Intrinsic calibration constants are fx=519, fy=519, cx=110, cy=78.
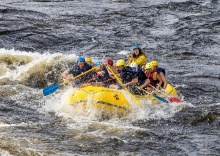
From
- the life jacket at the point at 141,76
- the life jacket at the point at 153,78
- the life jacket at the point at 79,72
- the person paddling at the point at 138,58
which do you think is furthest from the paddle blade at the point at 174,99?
the life jacket at the point at 79,72

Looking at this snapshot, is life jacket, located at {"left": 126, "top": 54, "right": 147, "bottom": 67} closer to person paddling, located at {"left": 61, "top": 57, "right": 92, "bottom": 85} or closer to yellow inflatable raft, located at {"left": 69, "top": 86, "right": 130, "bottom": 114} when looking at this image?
person paddling, located at {"left": 61, "top": 57, "right": 92, "bottom": 85}

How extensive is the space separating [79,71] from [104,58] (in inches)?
204

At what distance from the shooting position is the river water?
11.6 m

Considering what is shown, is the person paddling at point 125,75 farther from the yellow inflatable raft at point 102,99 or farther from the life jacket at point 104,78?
the yellow inflatable raft at point 102,99

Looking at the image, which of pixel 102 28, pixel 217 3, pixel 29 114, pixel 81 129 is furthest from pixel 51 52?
pixel 217 3

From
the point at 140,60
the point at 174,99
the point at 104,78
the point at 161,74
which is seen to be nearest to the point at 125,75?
the point at 104,78

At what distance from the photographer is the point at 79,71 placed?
47.8 ft

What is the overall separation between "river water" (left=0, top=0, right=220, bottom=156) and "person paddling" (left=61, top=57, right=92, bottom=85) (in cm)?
72

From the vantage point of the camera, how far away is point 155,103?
14.2m

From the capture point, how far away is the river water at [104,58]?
1159 cm

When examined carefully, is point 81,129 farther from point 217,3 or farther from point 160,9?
point 217,3

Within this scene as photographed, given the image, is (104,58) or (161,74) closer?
(161,74)

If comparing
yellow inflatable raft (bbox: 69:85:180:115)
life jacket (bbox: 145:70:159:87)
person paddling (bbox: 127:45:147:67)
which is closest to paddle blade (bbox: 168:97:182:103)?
life jacket (bbox: 145:70:159:87)

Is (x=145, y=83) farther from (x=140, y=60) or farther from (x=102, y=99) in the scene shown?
(x=102, y=99)
